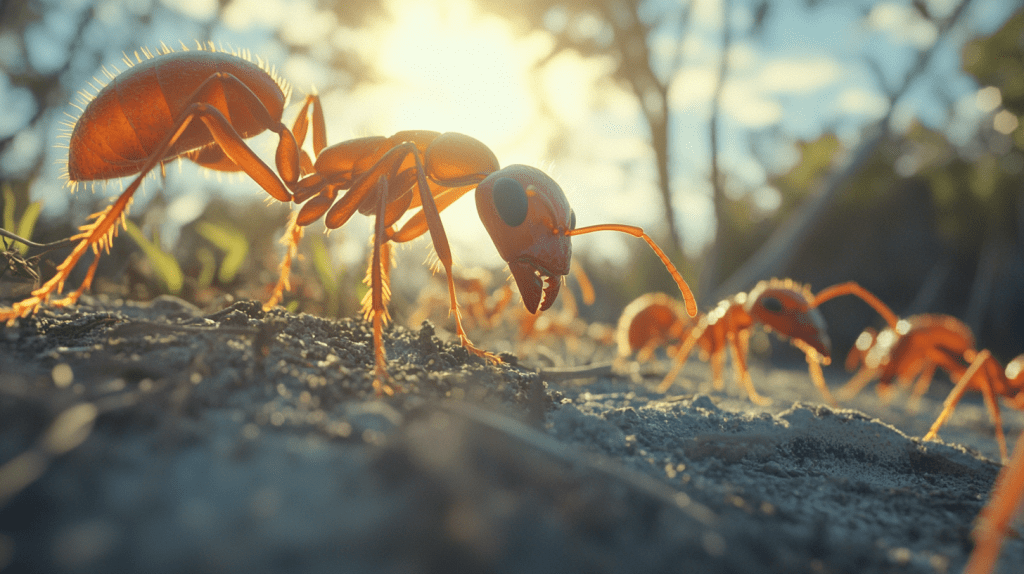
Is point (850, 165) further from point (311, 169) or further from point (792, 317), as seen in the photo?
point (311, 169)

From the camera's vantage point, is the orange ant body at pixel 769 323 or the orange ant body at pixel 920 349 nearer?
the orange ant body at pixel 769 323

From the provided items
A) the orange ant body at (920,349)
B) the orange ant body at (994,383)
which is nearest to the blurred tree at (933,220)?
the orange ant body at (920,349)

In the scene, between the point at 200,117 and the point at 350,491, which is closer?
the point at 350,491

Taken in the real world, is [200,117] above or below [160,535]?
above

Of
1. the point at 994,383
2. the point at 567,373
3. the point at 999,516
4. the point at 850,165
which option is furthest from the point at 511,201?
the point at 850,165

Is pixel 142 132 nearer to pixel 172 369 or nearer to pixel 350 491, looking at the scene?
pixel 172 369

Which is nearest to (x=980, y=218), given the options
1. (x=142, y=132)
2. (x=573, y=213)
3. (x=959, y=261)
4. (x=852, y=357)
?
(x=959, y=261)

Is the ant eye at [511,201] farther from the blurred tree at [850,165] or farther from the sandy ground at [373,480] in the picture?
the blurred tree at [850,165]

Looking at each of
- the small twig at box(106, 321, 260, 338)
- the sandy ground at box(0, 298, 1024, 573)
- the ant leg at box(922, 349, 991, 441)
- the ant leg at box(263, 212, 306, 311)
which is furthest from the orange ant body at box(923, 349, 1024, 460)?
the ant leg at box(263, 212, 306, 311)
